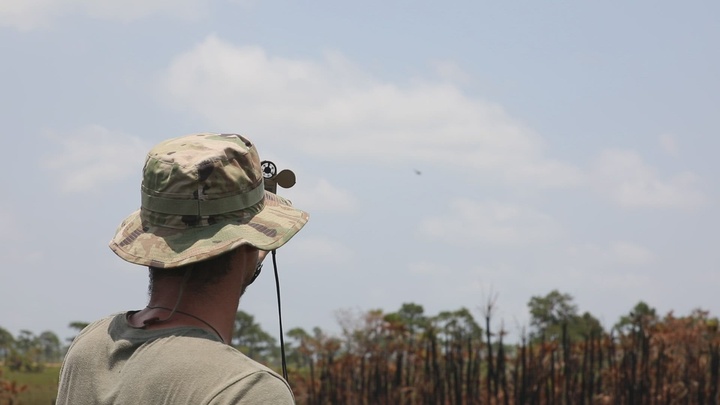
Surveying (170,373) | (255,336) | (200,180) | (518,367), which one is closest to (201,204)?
(200,180)

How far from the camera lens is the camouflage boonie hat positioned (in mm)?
1396

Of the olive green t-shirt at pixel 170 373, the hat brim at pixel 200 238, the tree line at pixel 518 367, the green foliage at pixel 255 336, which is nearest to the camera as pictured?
the olive green t-shirt at pixel 170 373

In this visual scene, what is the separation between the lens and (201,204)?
1.42m

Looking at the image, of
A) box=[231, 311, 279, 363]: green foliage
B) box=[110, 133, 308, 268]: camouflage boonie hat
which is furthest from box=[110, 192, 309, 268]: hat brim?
box=[231, 311, 279, 363]: green foliage

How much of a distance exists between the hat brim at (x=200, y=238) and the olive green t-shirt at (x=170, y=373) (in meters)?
0.10

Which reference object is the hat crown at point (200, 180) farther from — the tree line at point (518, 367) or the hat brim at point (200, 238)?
the tree line at point (518, 367)

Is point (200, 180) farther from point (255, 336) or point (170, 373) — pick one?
point (255, 336)

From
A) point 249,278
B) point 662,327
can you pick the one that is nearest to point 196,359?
point 249,278

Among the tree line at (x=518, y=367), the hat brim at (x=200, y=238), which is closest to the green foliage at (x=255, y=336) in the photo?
the tree line at (x=518, y=367)

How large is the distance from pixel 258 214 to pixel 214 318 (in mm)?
183

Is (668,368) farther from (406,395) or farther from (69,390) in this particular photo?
(69,390)

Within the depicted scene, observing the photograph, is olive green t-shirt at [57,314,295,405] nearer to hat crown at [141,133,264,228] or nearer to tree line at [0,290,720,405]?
hat crown at [141,133,264,228]

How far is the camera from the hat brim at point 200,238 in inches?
53.4

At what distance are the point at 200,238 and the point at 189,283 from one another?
0.22 ft
